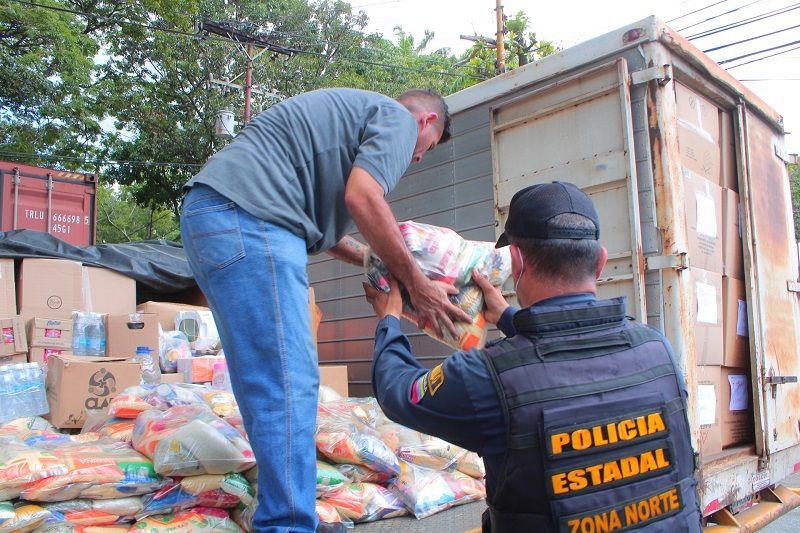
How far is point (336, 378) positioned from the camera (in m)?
3.76

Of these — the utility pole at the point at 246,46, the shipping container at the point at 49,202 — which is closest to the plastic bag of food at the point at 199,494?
the shipping container at the point at 49,202

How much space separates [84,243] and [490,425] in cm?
853

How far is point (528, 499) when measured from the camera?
3.53ft

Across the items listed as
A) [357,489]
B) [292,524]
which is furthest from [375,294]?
[357,489]

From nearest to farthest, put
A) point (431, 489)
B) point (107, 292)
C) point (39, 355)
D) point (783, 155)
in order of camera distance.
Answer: point (431, 489), point (783, 155), point (39, 355), point (107, 292)

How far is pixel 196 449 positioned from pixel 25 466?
21.2 inches

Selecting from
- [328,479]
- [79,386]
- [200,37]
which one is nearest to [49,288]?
[79,386]

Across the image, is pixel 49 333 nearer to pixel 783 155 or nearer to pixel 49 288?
pixel 49 288

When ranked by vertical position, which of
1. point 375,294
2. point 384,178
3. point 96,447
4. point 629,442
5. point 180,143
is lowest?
point 96,447

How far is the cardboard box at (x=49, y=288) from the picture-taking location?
4746mm

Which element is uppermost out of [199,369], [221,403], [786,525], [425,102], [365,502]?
[425,102]

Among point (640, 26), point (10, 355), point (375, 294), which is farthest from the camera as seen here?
point (10, 355)

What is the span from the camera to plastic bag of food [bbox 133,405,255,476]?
212cm

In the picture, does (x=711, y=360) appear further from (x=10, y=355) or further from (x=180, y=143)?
(x=180, y=143)
